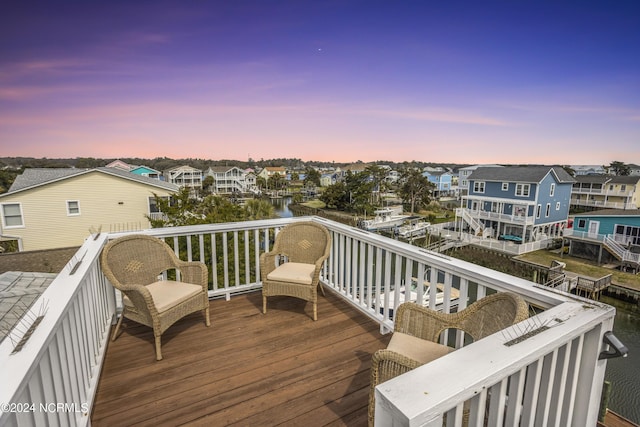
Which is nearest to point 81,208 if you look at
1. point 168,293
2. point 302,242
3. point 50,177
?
point 50,177

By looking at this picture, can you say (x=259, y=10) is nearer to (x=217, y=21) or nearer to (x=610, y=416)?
(x=217, y=21)

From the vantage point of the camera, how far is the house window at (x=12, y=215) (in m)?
13.4

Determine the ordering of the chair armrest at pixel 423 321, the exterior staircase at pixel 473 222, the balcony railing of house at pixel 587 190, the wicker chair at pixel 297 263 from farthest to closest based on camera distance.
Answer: the balcony railing of house at pixel 587 190
the exterior staircase at pixel 473 222
the wicker chair at pixel 297 263
the chair armrest at pixel 423 321

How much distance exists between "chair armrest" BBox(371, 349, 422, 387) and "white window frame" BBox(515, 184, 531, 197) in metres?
25.0

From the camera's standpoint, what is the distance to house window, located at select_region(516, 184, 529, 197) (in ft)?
72.0

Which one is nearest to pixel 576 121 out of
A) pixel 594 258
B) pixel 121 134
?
pixel 594 258

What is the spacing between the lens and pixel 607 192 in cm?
3081

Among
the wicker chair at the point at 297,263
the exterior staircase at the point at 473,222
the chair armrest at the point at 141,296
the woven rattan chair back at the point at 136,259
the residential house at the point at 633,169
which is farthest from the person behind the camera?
the residential house at the point at 633,169

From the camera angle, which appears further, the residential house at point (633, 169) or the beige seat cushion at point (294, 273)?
the residential house at point (633, 169)

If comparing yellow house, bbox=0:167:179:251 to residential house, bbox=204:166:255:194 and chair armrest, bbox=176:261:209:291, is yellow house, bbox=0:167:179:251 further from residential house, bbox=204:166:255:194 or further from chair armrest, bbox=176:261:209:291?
residential house, bbox=204:166:255:194

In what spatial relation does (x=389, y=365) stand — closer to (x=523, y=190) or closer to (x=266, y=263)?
(x=266, y=263)

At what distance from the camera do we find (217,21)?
7383 millimetres

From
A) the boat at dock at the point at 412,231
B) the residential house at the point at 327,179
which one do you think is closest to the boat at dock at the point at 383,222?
the boat at dock at the point at 412,231

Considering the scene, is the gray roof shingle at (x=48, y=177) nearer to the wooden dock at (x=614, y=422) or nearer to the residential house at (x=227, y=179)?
the wooden dock at (x=614, y=422)
